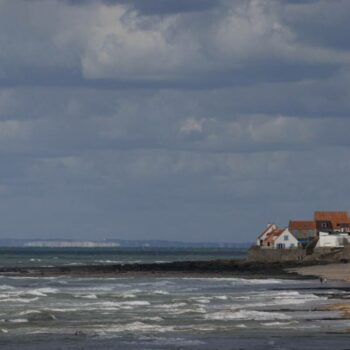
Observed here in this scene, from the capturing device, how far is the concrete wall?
120688 millimetres

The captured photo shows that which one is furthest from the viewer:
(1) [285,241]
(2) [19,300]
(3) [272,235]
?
(3) [272,235]

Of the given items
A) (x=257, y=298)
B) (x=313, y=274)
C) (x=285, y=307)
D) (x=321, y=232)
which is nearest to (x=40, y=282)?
(x=313, y=274)

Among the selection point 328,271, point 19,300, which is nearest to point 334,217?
point 328,271

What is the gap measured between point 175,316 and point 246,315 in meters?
3.17

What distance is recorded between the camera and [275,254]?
124m

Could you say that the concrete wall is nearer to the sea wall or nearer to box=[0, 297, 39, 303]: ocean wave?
the sea wall

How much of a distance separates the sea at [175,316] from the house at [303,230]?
4611cm

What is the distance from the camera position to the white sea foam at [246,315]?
51688mm

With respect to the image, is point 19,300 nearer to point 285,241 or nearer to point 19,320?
point 19,320

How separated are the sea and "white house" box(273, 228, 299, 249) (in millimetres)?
43453

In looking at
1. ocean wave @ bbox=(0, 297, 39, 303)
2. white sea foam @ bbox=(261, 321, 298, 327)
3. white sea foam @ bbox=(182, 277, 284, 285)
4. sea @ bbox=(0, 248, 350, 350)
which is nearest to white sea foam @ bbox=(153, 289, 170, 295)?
sea @ bbox=(0, 248, 350, 350)

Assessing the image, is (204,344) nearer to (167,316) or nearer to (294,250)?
(167,316)

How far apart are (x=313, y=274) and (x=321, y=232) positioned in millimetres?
30629

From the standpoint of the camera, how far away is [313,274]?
9875 cm
